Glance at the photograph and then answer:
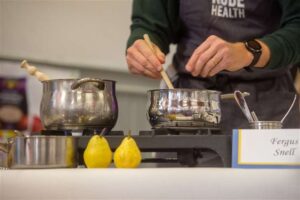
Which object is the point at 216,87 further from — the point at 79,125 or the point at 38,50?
the point at 38,50

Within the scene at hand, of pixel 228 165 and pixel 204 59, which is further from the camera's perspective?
pixel 204 59

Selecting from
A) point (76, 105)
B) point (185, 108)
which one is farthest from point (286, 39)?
point (76, 105)

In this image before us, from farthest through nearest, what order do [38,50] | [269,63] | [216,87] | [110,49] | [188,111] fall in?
[110,49] → [38,50] → [216,87] → [269,63] → [188,111]

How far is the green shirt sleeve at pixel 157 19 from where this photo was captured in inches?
51.4

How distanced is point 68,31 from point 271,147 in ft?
6.07

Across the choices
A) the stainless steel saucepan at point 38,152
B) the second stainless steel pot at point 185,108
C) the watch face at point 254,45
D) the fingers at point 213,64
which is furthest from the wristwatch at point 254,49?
the stainless steel saucepan at point 38,152

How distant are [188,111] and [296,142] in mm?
196

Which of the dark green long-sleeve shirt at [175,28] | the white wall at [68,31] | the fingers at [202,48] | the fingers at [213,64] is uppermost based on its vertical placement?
the white wall at [68,31]

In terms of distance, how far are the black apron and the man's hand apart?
8.6 inches

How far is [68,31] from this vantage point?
2422 millimetres

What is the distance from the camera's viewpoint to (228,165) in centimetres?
79

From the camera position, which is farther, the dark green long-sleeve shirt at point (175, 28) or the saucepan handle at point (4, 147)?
the dark green long-sleeve shirt at point (175, 28)

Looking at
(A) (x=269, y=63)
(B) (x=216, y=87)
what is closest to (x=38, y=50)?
(B) (x=216, y=87)

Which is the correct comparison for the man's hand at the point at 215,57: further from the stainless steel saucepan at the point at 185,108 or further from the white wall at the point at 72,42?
the white wall at the point at 72,42
